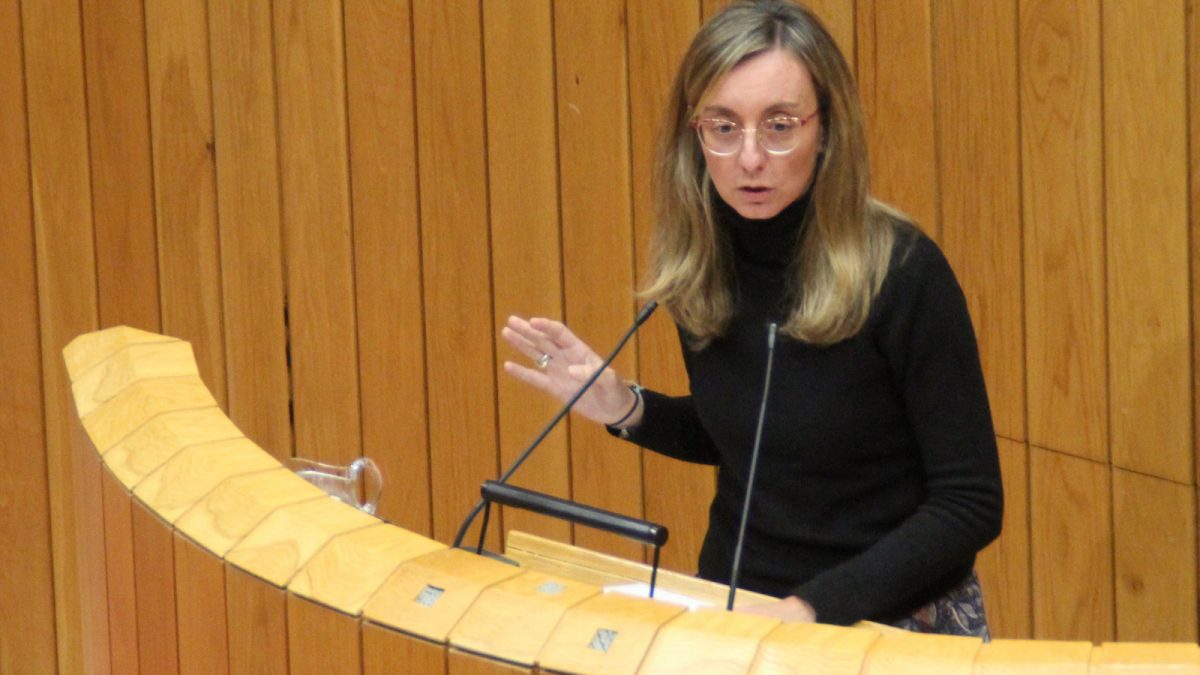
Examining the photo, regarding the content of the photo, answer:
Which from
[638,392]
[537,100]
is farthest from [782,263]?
[537,100]

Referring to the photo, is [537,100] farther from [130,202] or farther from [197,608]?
[197,608]

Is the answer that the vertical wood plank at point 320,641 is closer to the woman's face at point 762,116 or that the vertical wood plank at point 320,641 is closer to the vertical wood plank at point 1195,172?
the woman's face at point 762,116

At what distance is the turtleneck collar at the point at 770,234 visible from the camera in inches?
70.3

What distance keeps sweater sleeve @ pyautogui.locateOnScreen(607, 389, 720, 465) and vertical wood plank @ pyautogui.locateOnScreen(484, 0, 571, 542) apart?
1.13 meters

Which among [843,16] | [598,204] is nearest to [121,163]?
[598,204]

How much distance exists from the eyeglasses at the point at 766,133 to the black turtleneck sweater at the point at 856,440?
9cm

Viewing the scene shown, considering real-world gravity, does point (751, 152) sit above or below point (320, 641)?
above

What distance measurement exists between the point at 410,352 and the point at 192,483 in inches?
70.3

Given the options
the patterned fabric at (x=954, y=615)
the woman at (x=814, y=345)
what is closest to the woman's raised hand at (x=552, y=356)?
the woman at (x=814, y=345)

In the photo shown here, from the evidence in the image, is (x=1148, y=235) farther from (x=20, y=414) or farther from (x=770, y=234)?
(x=20, y=414)

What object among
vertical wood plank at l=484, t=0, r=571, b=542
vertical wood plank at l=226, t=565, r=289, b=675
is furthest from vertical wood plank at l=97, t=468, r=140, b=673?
vertical wood plank at l=484, t=0, r=571, b=542

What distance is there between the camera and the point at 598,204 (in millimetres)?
3121

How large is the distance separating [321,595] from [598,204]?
6.47 feet

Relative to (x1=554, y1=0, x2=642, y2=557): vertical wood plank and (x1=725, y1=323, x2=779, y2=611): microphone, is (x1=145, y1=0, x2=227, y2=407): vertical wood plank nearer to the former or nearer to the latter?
(x1=554, y1=0, x2=642, y2=557): vertical wood plank
